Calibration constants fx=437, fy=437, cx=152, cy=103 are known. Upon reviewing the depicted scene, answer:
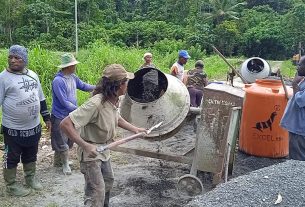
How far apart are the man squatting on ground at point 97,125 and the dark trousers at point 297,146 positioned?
2.21 m

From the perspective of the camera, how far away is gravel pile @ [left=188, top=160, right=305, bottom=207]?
3449mm

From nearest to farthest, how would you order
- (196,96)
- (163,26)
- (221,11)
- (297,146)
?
(297,146)
(196,96)
(163,26)
(221,11)

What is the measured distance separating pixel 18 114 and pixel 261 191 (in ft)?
7.99

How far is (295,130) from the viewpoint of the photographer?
475cm

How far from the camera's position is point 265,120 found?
5.72 metres

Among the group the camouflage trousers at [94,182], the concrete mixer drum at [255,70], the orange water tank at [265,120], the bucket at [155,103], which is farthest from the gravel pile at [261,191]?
the concrete mixer drum at [255,70]

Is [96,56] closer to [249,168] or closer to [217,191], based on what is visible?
[249,168]

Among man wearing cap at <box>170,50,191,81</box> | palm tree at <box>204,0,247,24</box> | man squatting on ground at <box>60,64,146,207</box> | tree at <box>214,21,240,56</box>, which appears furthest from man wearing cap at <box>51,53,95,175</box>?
palm tree at <box>204,0,247,24</box>

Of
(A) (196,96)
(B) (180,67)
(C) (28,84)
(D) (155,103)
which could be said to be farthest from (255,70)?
(C) (28,84)

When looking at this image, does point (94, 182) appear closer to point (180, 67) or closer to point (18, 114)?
point (18, 114)

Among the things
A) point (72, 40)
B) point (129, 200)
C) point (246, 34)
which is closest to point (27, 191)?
point (129, 200)

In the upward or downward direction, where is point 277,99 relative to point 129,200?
upward

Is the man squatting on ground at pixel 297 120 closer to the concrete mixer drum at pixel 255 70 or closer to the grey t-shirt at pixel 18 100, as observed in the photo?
the concrete mixer drum at pixel 255 70

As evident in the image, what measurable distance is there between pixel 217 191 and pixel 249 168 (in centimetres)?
211
